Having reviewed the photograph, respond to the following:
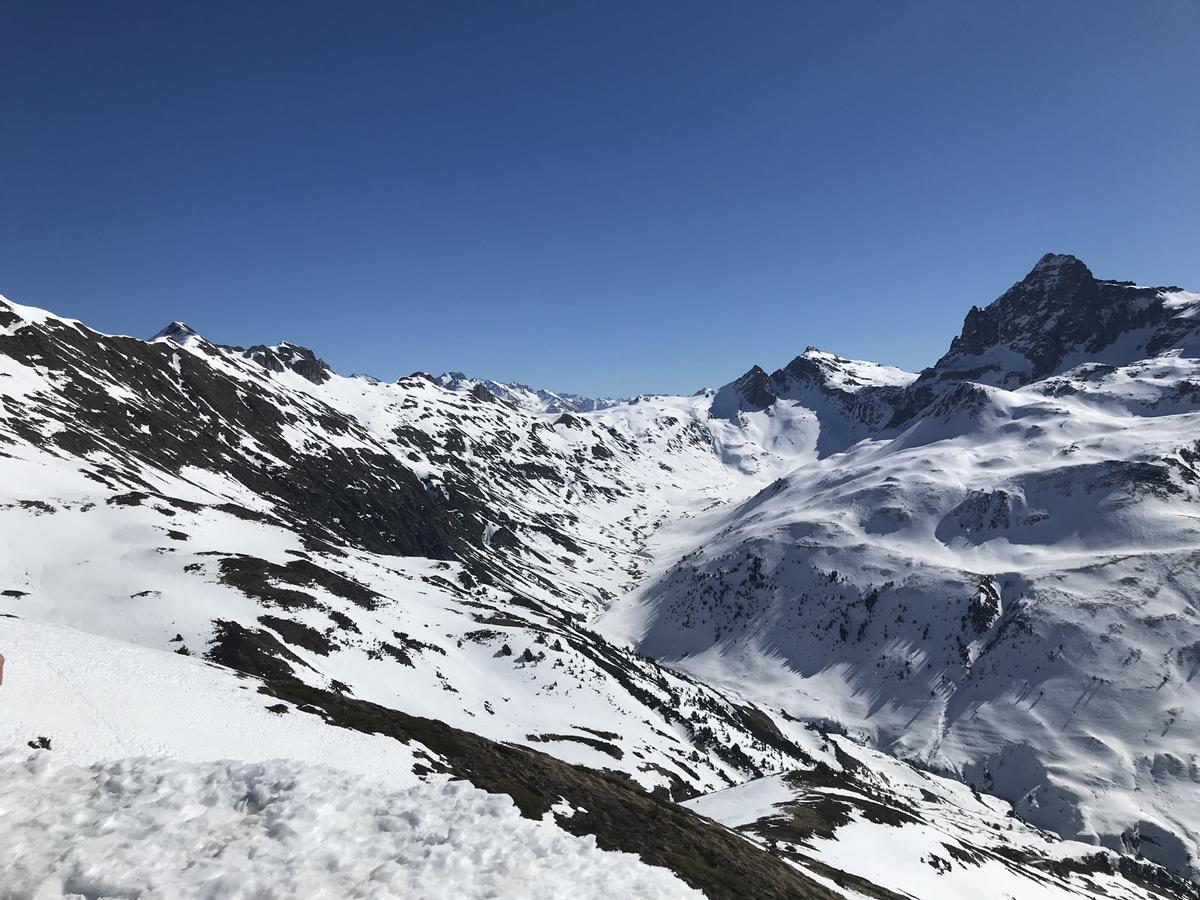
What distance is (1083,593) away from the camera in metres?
148

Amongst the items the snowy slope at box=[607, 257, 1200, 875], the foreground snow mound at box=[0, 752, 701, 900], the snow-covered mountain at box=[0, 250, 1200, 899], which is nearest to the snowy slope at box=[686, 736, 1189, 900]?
the snow-covered mountain at box=[0, 250, 1200, 899]

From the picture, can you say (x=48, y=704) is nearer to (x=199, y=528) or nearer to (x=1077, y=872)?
(x=199, y=528)

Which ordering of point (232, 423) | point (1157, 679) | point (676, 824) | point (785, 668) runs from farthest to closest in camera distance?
point (232, 423), point (785, 668), point (1157, 679), point (676, 824)

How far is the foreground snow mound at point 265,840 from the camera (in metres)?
12.6

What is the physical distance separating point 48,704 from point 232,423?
648ft

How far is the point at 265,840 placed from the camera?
14.7m

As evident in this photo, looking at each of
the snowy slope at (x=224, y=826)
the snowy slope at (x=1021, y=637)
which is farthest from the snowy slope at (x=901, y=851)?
the snowy slope at (x=224, y=826)

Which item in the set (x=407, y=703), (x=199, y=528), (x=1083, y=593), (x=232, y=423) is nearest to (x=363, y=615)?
(x=407, y=703)

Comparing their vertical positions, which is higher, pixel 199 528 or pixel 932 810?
pixel 199 528

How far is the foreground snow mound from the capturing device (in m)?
12.6

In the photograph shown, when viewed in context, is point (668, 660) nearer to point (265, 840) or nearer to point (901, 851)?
point (901, 851)

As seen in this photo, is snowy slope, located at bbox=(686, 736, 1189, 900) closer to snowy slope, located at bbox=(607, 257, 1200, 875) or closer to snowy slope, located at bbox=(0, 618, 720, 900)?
snowy slope, located at bbox=(607, 257, 1200, 875)

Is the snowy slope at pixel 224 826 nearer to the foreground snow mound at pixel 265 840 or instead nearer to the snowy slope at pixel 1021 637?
the foreground snow mound at pixel 265 840

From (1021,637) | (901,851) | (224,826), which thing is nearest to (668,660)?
(1021,637)
